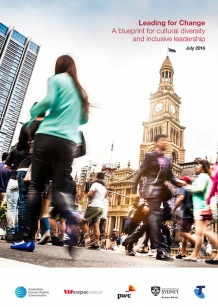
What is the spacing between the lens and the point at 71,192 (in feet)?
5.30

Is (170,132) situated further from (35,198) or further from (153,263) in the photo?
(35,198)

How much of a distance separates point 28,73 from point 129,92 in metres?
0.79

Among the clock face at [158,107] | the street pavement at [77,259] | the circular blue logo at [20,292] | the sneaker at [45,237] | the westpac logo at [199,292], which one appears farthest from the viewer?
the clock face at [158,107]

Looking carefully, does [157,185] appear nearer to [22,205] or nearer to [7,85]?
[22,205]

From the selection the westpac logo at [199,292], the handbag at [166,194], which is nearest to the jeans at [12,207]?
the handbag at [166,194]

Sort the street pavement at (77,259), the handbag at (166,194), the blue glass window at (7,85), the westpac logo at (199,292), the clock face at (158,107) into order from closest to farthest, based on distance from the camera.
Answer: the street pavement at (77,259) → the westpac logo at (199,292) → the handbag at (166,194) → the blue glass window at (7,85) → the clock face at (158,107)

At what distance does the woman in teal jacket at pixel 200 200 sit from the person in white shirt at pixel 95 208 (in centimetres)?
66

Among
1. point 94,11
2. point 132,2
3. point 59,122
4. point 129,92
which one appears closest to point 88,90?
point 129,92

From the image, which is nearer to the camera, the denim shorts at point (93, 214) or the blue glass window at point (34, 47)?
the denim shorts at point (93, 214)

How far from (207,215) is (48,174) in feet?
3.86

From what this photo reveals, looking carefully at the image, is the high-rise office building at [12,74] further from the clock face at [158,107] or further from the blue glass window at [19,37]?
the clock face at [158,107]

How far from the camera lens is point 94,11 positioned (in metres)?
2.07

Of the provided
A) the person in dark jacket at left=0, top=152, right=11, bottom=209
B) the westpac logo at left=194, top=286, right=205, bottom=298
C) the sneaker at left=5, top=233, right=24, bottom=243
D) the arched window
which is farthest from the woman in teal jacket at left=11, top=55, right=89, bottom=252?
the westpac logo at left=194, top=286, right=205, bottom=298

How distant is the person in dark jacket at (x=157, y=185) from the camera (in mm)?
1775
